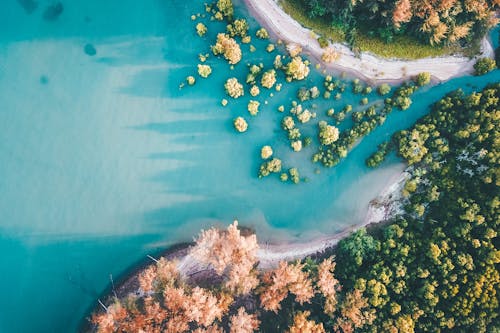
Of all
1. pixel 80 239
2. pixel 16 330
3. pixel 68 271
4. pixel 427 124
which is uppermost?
pixel 427 124

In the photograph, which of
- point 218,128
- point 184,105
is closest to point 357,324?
point 218,128

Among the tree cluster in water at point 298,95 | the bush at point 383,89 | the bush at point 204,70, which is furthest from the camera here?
the bush at point 383,89

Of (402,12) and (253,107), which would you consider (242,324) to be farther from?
(402,12)

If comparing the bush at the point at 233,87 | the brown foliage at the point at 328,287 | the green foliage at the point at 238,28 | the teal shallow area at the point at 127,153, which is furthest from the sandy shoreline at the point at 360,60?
the brown foliage at the point at 328,287

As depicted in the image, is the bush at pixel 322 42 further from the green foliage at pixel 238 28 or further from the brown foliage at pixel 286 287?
the brown foliage at pixel 286 287

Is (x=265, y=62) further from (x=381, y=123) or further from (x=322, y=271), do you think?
(x=322, y=271)

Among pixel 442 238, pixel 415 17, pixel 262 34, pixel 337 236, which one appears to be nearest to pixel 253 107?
pixel 262 34
